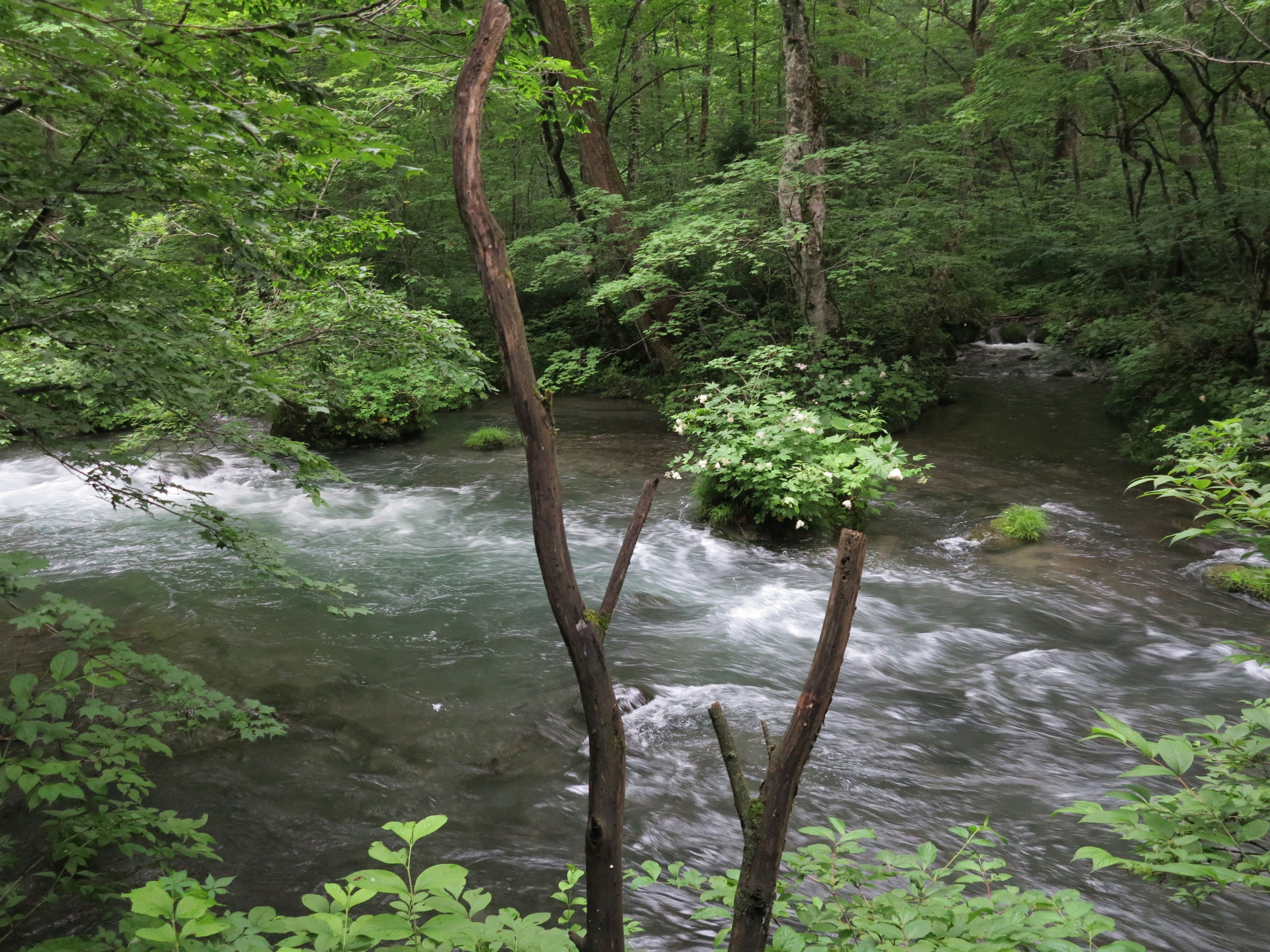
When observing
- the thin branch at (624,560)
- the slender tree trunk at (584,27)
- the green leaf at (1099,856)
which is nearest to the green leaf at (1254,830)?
the green leaf at (1099,856)

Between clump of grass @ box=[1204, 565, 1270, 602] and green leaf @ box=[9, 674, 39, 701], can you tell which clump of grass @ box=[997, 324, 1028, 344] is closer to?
clump of grass @ box=[1204, 565, 1270, 602]

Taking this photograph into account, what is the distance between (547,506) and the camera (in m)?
1.90

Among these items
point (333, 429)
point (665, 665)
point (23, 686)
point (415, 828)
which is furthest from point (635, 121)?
point (415, 828)

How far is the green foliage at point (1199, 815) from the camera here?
6.12ft

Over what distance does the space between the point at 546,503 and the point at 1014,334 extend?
1908 centimetres

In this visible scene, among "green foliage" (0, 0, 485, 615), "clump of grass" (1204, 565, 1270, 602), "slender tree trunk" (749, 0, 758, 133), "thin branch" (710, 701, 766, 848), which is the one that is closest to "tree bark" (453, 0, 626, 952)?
"thin branch" (710, 701, 766, 848)

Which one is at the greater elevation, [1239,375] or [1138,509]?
[1239,375]

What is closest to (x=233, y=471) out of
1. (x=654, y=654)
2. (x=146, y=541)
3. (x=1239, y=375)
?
(x=146, y=541)

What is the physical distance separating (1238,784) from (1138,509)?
8.02m

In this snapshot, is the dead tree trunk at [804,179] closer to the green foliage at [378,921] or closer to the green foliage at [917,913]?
the green foliage at [917,913]

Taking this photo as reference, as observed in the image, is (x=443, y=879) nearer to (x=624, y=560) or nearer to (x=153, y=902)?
(x=153, y=902)

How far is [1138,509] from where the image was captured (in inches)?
354

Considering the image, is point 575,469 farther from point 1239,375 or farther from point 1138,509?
point 1239,375

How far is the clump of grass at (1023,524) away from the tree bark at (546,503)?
7726 mm
